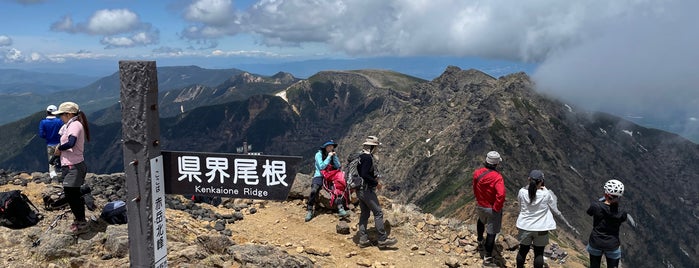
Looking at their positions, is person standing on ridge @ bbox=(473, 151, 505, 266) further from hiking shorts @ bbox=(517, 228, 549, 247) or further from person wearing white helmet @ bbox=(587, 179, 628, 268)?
person wearing white helmet @ bbox=(587, 179, 628, 268)

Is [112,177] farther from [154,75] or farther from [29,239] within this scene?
[154,75]

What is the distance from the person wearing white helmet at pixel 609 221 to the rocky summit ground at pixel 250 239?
2.99 meters

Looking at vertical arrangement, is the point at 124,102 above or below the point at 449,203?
above

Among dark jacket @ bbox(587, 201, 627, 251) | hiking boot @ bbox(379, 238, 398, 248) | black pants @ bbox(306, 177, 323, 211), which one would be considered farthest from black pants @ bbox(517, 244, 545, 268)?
black pants @ bbox(306, 177, 323, 211)

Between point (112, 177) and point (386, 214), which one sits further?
point (112, 177)

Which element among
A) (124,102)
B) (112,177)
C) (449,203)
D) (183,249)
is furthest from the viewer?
(449,203)

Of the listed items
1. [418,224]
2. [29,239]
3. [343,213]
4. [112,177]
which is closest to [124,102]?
[29,239]

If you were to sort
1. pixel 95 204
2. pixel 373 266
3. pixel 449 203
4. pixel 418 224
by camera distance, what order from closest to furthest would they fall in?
pixel 373 266 → pixel 95 204 → pixel 418 224 → pixel 449 203

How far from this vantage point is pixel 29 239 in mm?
9617

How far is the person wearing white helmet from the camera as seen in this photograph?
9727mm

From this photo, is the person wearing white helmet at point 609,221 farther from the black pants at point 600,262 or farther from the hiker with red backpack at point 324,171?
the hiker with red backpack at point 324,171

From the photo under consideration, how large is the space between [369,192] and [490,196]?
3438 mm

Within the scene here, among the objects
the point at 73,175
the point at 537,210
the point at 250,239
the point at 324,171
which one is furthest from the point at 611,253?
the point at 73,175

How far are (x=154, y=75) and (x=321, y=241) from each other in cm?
929
